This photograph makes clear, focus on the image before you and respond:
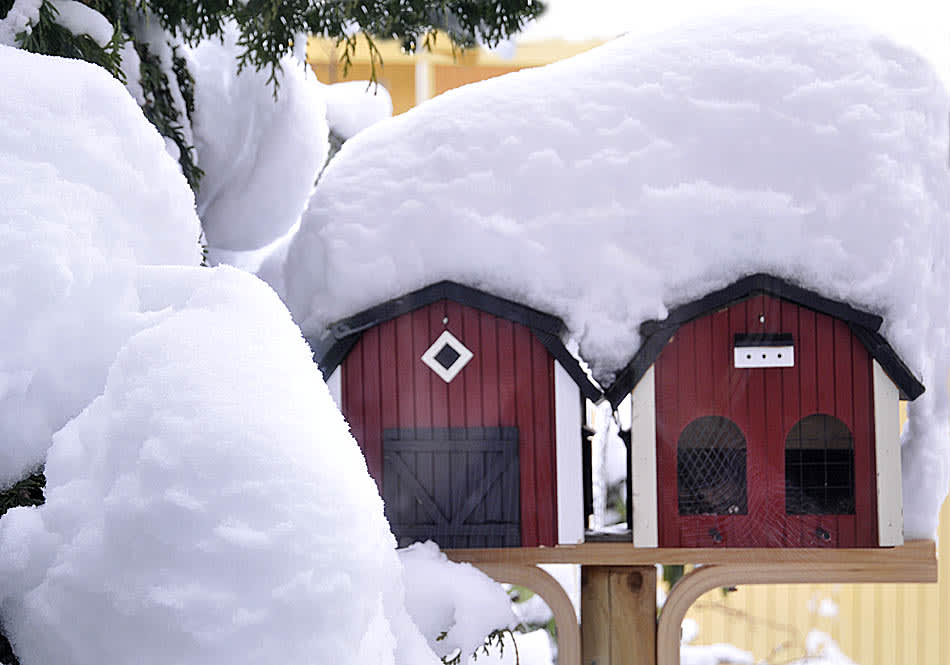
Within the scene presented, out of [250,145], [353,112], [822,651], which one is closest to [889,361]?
[250,145]

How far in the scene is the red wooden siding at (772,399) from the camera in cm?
121

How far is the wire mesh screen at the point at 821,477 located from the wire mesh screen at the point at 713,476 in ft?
0.20

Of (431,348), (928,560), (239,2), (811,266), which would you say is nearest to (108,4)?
(239,2)

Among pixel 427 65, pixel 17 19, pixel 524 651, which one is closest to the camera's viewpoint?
pixel 17 19

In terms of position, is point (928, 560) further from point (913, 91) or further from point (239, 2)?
point (239, 2)

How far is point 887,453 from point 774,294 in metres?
0.26

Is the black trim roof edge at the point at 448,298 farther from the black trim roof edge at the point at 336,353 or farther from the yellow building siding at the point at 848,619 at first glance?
the yellow building siding at the point at 848,619

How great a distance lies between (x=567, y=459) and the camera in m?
1.22

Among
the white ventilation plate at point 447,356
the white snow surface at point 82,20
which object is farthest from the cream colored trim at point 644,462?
the white snow surface at point 82,20

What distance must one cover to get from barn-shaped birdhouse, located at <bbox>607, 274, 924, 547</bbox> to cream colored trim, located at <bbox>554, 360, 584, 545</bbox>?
59 millimetres

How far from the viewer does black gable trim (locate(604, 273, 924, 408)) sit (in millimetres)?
1184

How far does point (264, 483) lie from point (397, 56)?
65.9 inches

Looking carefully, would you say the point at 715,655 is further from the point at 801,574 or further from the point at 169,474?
the point at 169,474

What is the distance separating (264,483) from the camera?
504 millimetres
